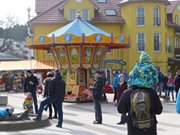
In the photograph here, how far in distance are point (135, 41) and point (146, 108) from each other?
116ft

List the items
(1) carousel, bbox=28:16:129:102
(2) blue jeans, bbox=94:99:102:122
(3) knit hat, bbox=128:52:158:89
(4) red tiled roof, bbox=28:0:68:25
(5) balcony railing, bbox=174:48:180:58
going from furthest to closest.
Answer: (5) balcony railing, bbox=174:48:180:58 < (4) red tiled roof, bbox=28:0:68:25 < (1) carousel, bbox=28:16:129:102 < (2) blue jeans, bbox=94:99:102:122 < (3) knit hat, bbox=128:52:158:89

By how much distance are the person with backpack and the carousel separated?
14.1m

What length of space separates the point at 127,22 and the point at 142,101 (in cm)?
3569

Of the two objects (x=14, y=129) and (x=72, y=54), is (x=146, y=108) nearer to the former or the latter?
(x=14, y=129)

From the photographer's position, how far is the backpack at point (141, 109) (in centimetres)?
582

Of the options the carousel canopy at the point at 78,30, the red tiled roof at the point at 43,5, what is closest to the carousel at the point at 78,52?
the carousel canopy at the point at 78,30

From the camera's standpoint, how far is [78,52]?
21250 millimetres

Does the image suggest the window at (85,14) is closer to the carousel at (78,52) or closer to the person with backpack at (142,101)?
the carousel at (78,52)

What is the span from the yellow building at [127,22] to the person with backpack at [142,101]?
33.4 meters

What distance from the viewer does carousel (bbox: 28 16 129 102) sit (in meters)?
20.3

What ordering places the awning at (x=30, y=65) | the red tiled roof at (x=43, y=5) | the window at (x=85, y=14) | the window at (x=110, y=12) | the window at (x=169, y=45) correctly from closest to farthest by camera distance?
1. the awning at (x=30, y=65)
2. the window at (x=85, y=14)
3. the window at (x=110, y=12)
4. the red tiled roof at (x=43, y=5)
5. the window at (x=169, y=45)

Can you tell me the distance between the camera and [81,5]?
135 feet

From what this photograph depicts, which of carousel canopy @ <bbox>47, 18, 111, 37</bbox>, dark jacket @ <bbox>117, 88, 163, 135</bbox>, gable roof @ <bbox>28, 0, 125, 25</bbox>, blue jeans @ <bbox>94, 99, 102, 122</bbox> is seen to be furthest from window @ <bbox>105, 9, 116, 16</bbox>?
dark jacket @ <bbox>117, 88, 163, 135</bbox>

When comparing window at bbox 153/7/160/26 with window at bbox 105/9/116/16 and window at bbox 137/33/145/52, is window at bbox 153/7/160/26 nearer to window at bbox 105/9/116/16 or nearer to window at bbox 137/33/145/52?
window at bbox 137/33/145/52
